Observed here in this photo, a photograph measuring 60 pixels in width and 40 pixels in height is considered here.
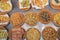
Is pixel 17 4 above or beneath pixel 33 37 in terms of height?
above

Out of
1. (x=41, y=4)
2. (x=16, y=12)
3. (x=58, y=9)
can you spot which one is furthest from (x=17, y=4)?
(x=58, y=9)

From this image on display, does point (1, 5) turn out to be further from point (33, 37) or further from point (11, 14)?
point (33, 37)

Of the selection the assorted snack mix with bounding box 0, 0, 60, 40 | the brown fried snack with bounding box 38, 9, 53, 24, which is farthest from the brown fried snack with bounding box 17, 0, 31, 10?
the brown fried snack with bounding box 38, 9, 53, 24

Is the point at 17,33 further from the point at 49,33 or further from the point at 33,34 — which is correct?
the point at 49,33

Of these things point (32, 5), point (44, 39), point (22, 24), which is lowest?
point (44, 39)

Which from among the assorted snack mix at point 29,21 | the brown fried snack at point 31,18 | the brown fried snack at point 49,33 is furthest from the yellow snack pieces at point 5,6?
the brown fried snack at point 49,33

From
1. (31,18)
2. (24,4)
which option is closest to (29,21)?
(31,18)
